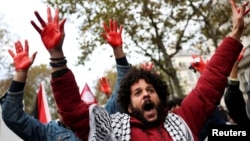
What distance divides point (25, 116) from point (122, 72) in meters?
0.96

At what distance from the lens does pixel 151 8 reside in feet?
50.9

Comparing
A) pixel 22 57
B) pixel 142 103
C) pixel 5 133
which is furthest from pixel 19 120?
pixel 5 133

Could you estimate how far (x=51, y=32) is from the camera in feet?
8.51

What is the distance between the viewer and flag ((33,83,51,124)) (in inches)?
232

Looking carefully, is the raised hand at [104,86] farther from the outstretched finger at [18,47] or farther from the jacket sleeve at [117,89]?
the outstretched finger at [18,47]

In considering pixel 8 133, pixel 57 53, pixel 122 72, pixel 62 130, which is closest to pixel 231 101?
pixel 122 72

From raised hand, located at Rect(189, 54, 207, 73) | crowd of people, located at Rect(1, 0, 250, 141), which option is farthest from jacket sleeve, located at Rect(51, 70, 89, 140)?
raised hand, located at Rect(189, 54, 207, 73)

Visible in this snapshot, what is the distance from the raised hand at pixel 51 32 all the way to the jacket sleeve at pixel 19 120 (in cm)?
68

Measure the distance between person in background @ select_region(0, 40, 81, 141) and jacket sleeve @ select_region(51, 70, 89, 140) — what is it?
695 mm

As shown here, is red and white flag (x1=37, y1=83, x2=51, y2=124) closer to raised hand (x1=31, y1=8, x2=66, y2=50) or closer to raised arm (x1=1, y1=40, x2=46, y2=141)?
raised arm (x1=1, y1=40, x2=46, y2=141)

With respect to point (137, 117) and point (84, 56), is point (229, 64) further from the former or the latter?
point (84, 56)

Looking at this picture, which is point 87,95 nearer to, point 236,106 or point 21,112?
point 21,112

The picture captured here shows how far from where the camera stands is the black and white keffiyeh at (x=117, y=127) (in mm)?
2492

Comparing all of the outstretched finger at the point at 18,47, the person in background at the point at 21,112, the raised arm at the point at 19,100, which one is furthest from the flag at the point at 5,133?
the outstretched finger at the point at 18,47
